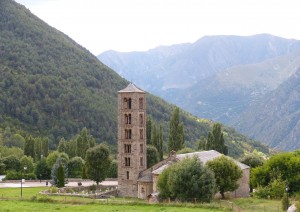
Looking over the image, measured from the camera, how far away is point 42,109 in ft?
578

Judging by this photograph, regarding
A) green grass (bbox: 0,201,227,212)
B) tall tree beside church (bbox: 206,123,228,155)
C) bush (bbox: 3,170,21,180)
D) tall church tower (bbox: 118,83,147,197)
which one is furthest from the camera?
tall tree beside church (bbox: 206,123,228,155)

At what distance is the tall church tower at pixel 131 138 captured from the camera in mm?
76062

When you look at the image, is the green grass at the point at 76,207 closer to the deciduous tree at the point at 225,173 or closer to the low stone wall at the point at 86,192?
the low stone wall at the point at 86,192

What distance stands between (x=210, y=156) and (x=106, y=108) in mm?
108889

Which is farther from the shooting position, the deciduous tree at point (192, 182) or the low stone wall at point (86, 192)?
the low stone wall at point (86, 192)

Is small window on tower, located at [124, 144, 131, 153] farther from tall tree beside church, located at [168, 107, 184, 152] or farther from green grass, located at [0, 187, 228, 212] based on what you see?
tall tree beside church, located at [168, 107, 184, 152]

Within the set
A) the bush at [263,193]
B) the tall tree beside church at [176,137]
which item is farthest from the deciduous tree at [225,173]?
the tall tree beside church at [176,137]

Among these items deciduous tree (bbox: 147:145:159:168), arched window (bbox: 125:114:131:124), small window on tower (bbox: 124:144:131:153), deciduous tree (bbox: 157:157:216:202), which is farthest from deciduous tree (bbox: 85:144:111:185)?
deciduous tree (bbox: 157:157:216:202)

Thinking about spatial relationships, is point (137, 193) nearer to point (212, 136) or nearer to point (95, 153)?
point (95, 153)

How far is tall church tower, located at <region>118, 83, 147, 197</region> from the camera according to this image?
76062mm

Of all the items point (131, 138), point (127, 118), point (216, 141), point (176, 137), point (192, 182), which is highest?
point (176, 137)

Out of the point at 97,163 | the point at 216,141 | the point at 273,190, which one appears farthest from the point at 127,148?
the point at 216,141

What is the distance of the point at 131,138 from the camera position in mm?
77312

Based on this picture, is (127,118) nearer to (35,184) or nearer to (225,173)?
(225,173)
